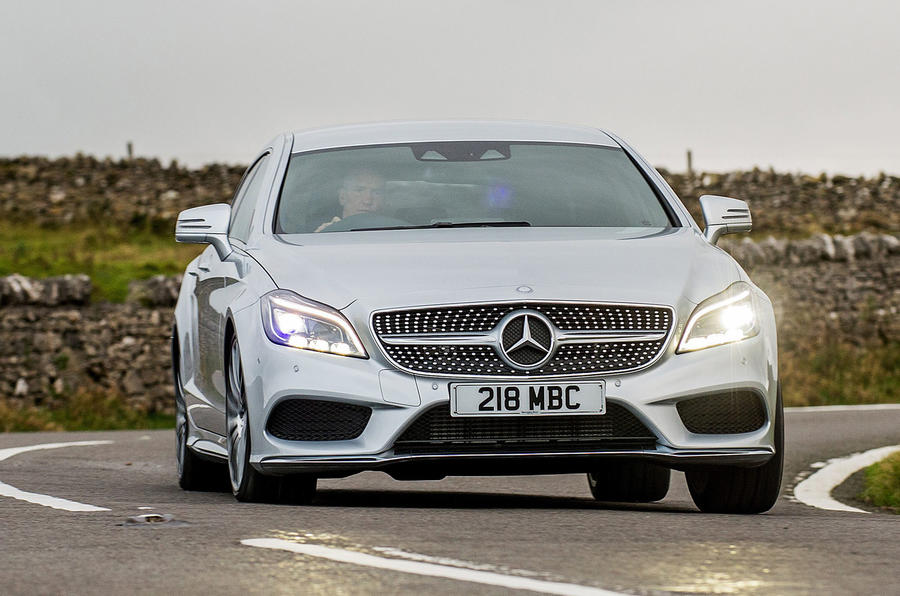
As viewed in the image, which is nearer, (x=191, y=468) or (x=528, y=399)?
(x=528, y=399)

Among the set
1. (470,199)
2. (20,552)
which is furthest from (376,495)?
(20,552)

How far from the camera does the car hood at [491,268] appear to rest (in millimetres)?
7211

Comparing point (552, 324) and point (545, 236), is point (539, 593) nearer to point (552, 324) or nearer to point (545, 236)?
point (552, 324)

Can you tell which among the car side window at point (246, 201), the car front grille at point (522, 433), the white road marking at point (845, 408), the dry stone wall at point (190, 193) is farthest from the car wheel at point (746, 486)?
the dry stone wall at point (190, 193)

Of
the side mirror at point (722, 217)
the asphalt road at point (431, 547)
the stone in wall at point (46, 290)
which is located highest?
the side mirror at point (722, 217)

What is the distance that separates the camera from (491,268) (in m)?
7.34

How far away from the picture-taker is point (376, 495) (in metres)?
9.45

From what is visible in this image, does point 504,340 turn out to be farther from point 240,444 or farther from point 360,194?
point 360,194

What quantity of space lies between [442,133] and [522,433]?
224cm

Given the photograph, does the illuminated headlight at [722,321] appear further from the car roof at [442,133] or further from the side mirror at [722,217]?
the car roof at [442,133]

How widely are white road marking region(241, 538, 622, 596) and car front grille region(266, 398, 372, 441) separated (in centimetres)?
117

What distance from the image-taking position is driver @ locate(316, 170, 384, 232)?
8242 millimetres

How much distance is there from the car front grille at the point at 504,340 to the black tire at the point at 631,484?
229cm

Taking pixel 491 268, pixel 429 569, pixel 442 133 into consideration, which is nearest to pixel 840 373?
pixel 442 133
